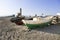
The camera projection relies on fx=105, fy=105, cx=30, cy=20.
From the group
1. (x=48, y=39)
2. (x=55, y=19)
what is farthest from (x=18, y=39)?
(x=55, y=19)

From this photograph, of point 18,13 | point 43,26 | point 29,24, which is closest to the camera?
point 29,24

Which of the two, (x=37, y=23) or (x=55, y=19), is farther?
(x=55, y=19)

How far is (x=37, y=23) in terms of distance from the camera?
14312mm

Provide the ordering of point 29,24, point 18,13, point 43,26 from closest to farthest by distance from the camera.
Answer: point 29,24, point 43,26, point 18,13

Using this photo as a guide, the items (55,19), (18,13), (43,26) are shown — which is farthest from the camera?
(18,13)

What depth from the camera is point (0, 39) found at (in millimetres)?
8695

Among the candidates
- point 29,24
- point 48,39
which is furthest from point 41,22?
point 48,39

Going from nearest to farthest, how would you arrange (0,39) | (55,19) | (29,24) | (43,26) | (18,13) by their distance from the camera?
(0,39) < (29,24) < (43,26) < (55,19) < (18,13)

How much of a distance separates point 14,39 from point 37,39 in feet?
6.30

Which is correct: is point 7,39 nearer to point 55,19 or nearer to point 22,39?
point 22,39

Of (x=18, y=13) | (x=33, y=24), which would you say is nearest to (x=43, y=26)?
(x=33, y=24)

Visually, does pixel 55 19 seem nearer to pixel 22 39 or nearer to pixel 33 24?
pixel 33 24

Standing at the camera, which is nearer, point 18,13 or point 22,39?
point 22,39

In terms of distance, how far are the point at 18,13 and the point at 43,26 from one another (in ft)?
60.7
